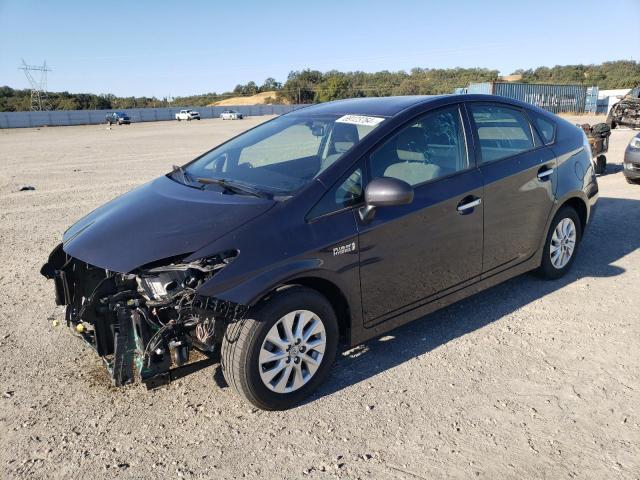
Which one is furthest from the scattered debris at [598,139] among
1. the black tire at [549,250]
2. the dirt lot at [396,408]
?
the dirt lot at [396,408]

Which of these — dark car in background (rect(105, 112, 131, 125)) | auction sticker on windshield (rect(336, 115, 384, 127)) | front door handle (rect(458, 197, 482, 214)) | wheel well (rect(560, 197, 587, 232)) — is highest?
dark car in background (rect(105, 112, 131, 125))

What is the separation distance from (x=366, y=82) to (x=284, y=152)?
95.1m

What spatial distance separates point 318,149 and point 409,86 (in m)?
74.7

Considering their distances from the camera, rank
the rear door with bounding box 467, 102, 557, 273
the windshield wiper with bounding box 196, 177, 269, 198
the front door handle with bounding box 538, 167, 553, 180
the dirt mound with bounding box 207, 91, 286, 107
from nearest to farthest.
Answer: the windshield wiper with bounding box 196, 177, 269, 198, the rear door with bounding box 467, 102, 557, 273, the front door handle with bounding box 538, 167, 553, 180, the dirt mound with bounding box 207, 91, 286, 107

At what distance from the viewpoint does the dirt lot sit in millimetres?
2736

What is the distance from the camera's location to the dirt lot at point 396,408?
2.74m

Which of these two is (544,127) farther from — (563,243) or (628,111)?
(628,111)

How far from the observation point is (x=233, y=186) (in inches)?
143

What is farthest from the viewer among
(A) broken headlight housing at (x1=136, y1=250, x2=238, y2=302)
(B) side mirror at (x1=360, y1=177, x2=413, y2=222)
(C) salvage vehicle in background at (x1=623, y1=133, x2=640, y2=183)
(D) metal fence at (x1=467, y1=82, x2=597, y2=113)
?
(D) metal fence at (x1=467, y1=82, x2=597, y2=113)

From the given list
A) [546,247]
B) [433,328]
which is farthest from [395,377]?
[546,247]

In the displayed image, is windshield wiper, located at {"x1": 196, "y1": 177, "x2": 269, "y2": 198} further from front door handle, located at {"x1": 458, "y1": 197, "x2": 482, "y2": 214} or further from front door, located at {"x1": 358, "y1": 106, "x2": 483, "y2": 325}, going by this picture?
front door handle, located at {"x1": 458, "y1": 197, "x2": 482, "y2": 214}

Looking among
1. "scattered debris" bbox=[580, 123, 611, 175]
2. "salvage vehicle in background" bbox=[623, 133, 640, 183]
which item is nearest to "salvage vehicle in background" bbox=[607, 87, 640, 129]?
"scattered debris" bbox=[580, 123, 611, 175]

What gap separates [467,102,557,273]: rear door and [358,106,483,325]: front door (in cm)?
15

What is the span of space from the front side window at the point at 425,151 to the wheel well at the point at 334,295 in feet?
2.59
